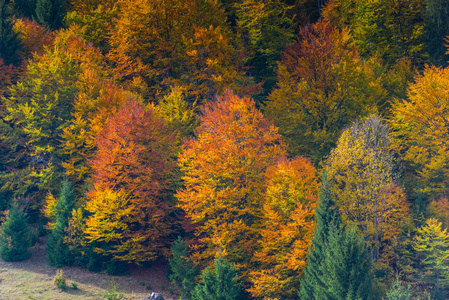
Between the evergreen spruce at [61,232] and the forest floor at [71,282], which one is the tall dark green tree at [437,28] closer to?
the forest floor at [71,282]

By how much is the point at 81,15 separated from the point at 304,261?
3927cm

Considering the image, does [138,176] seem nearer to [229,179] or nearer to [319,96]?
[229,179]

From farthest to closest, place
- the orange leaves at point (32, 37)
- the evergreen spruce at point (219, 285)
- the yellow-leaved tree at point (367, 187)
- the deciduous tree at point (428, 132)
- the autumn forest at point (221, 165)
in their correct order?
the orange leaves at point (32, 37)
the deciduous tree at point (428, 132)
the yellow-leaved tree at point (367, 187)
the autumn forest at point (221, 165)
the evergreen spruce at point (219, 285)

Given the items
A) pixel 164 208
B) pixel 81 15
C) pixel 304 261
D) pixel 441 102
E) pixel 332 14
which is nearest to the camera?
pixel 304 261

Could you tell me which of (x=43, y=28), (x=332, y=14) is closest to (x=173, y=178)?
(x=43, y=28)

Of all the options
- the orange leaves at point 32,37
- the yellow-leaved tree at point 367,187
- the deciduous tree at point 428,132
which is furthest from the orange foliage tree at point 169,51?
the deciduous tree at point 428,132

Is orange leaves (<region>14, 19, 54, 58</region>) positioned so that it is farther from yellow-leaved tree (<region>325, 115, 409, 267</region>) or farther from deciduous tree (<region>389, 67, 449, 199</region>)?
deciduous tree (<region>389, 67, 449, 199</region>)

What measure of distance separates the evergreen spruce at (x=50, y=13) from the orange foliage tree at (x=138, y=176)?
78.8ft

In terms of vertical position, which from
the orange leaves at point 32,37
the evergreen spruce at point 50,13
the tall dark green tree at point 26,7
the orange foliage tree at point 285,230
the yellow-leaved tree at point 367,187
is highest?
the tall dark green tree at point 26,7

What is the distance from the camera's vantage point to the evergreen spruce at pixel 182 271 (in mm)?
26891

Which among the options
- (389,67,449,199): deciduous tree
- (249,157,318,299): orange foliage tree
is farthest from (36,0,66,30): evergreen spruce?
(389,67,449,199): deciduous tree

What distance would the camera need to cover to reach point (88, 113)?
32.9 metres

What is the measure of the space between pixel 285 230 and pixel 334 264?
383cm

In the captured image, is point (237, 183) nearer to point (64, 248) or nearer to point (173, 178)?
point (173, 178)
